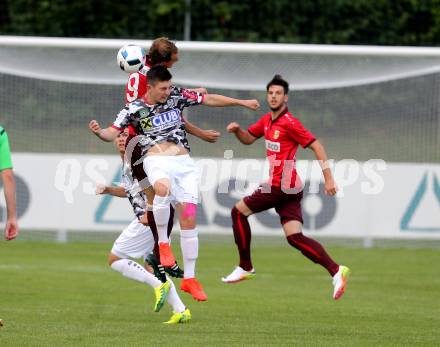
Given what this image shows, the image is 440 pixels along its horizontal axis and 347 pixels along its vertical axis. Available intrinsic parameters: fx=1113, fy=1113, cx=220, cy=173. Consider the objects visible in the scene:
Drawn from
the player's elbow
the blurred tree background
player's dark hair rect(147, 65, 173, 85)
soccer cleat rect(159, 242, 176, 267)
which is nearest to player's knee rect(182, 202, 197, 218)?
soccer cleat rect(159, 242, 176, 267)

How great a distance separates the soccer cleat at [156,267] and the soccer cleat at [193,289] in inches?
18.0

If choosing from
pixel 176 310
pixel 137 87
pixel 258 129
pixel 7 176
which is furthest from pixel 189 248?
pixel 7 176

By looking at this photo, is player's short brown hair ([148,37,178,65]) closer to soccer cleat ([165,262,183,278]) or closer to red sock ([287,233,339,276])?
soccer cleat ([165,262,183,278])

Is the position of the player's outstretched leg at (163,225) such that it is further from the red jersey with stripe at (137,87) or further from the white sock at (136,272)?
the red jersey with stripe at (137,87)

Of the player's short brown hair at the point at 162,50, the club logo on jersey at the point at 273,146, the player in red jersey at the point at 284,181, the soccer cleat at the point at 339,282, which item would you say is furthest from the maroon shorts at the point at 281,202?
the player's short brown hair at the point at 162,50

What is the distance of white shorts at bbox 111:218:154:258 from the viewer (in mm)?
11375

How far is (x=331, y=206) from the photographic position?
1834 cm

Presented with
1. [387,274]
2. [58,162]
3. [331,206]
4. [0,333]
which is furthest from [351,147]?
[0,333]

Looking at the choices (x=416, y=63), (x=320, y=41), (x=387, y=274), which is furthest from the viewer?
(x=320, y=41)

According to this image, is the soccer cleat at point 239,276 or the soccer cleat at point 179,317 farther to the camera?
the soccer cleat at point 239,276

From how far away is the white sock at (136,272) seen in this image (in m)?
11.1

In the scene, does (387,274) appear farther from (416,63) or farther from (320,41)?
(320,41)

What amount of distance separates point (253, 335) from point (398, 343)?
1.33 metres

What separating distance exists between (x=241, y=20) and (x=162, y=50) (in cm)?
1503
